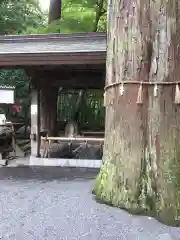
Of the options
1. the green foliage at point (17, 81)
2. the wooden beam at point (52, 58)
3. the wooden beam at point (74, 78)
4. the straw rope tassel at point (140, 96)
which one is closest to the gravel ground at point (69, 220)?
the straw rope tassel at point (140, 96)

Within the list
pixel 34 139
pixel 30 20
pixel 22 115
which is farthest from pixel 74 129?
pixel 30 20

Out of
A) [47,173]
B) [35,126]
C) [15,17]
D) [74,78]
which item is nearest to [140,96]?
[47,173]

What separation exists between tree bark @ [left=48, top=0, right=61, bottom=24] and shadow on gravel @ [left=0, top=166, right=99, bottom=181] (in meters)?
6.68

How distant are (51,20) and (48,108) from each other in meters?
4.47

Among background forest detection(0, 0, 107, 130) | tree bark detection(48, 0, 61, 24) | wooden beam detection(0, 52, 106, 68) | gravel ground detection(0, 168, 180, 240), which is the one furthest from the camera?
tree bark detection(48, 0, 61, 24)

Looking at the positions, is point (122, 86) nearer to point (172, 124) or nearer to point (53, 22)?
point (172, 124)

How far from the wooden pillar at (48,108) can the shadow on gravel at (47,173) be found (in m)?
1.77

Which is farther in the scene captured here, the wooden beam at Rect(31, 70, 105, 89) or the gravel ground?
the wooden beam at Rect(31, 70, 105, 89)

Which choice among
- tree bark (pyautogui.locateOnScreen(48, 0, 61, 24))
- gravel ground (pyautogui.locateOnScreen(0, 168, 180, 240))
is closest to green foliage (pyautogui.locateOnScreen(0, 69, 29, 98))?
tree bark (pyautogui.locateOnScreen(48, 0, 61, 24))

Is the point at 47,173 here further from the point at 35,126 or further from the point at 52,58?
the point at 52,58

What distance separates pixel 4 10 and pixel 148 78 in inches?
451

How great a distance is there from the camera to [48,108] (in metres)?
9.12

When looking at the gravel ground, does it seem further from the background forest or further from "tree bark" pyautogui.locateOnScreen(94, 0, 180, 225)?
the background forest

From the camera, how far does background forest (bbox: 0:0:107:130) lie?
11367mm
